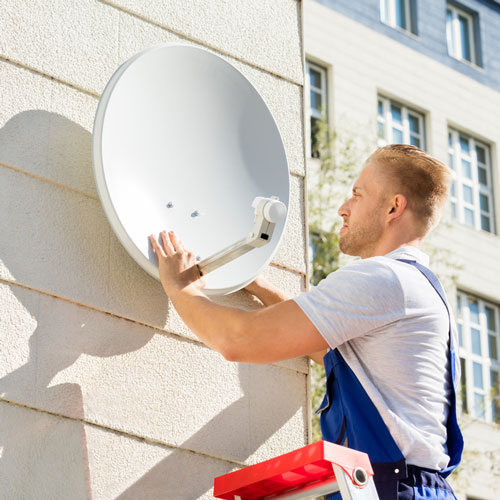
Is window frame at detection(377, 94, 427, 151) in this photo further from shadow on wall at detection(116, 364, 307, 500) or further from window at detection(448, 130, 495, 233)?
shadow on wall at detection(116, 364, 307, 500)

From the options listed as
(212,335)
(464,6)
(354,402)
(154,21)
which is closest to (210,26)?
(154,21)

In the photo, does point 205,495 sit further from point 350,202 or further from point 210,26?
point 210,26

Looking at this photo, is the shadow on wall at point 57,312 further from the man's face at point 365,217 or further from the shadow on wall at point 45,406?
the man's face at point 365,217

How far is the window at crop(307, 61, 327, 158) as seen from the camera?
45.5ft

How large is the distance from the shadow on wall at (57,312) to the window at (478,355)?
11.8m

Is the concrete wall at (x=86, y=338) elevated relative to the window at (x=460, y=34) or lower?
lower

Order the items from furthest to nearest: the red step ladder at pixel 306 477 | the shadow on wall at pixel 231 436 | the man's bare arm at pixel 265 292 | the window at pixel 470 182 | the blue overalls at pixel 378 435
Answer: the window at pixel 470 182 < the man's bare arm at pixel 265 292 < the shadow on wall at pixel 231 436 < the blue overalls at pixel 378 435 < the red step ladder at pixel 306 477

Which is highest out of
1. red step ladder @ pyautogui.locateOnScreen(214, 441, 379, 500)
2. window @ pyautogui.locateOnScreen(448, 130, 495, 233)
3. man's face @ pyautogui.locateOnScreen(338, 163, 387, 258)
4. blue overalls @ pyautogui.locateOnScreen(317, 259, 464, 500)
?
window @ pyautogui.locateOnScreen(448, 130, 495, 233)

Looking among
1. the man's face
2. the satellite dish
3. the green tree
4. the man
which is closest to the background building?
the green tree

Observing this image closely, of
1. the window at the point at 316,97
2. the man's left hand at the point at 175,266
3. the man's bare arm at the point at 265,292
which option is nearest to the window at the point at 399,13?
the window at the point at 316,97

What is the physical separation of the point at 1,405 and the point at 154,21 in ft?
4.23

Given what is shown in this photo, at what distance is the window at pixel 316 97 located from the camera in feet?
45.5

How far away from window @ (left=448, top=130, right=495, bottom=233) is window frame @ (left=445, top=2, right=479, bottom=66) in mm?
1944

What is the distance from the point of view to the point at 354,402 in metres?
2.40
